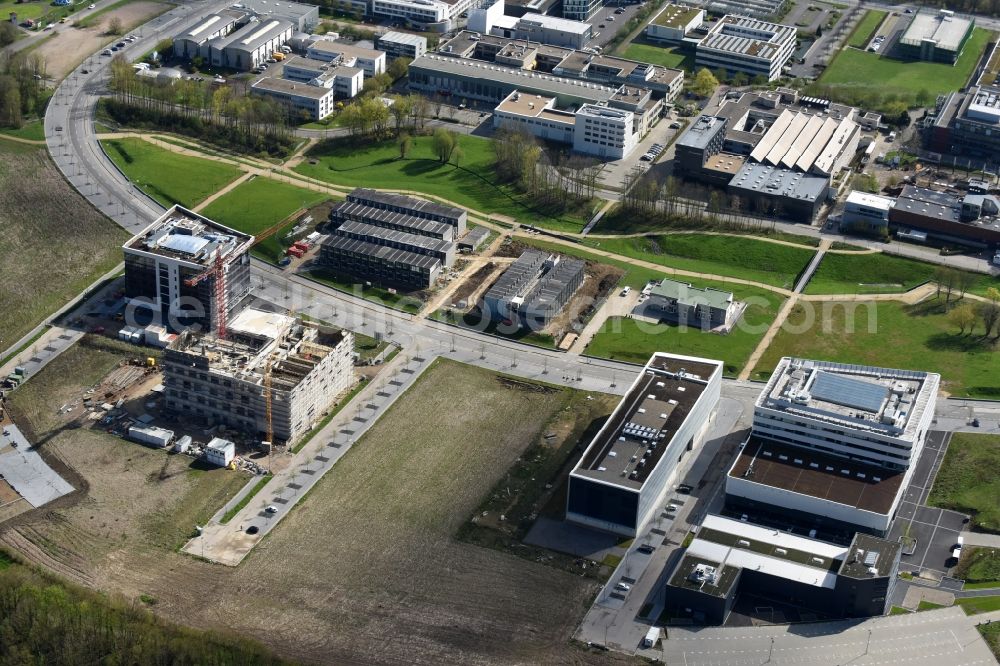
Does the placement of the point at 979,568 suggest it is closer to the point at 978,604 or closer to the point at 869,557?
the point at 978,604

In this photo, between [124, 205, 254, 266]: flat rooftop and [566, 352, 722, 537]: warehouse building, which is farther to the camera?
[124, 205, 254, 266]: flat rooftop

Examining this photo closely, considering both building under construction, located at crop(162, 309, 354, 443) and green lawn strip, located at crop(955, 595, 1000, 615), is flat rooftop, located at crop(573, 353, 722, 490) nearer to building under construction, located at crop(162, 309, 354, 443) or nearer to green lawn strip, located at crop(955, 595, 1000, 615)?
building under construction, located at crop(162, 309, 354, 443)

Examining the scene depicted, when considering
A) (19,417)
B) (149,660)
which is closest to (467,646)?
(149,660)

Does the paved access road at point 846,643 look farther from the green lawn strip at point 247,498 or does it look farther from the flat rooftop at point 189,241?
the flat rooftop at point 189,241

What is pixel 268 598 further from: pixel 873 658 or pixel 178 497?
pixel 873 658

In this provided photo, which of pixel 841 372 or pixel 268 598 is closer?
pixel 268 598

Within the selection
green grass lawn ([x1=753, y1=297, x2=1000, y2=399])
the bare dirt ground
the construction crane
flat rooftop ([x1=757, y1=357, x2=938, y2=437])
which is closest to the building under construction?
the construction crane
